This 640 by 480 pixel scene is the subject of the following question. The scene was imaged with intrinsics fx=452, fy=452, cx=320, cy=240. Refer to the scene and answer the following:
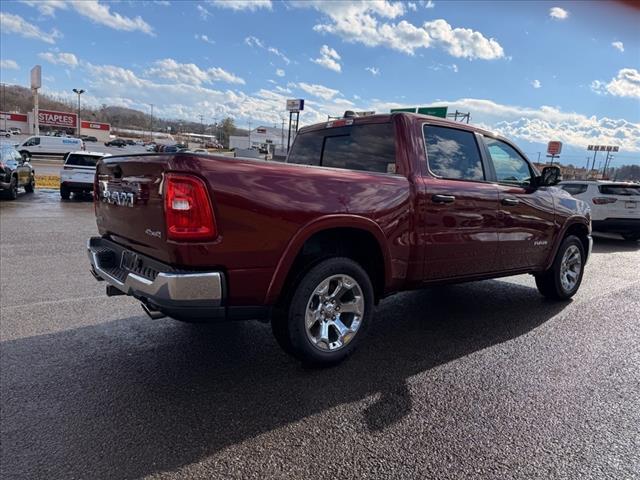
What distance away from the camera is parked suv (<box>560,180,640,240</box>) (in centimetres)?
1170

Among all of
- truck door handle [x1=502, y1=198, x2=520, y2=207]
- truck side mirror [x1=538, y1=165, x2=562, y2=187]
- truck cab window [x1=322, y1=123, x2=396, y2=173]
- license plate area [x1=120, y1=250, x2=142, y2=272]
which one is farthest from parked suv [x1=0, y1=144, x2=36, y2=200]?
truck side mirror [x1=538, y1=165, x2=562, y2=187]

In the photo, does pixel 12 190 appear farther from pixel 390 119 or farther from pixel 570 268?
pixel 570 268

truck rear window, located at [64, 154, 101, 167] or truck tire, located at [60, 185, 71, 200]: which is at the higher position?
truck rear window, located at [64, 154, 101, 167]

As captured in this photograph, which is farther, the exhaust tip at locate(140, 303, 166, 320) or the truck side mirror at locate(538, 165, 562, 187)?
the truck side mirror at locate(538, 165, 562, 187)

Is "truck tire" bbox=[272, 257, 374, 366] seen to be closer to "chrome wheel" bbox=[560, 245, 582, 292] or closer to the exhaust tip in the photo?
the exhaust tip

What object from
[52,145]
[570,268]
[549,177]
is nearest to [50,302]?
[549,177]

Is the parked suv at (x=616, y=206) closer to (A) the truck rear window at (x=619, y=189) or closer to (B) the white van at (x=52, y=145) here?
(A) the truck rear window at (x=619, y=189)

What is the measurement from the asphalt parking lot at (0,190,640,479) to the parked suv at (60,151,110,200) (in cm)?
1092

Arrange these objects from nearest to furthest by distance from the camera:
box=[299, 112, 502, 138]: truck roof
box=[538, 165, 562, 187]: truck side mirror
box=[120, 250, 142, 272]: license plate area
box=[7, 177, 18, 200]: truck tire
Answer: box=[120, 250, 142, 272]: license plate area, box=[299, 112, 502, 138]: truck roof, box=[538, 165, 562, 187]: truck side mirror, box=[7, 177, 18, 200]: truck tire

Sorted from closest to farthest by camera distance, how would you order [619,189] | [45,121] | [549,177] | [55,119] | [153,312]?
1. [153,312]
2. [549,177]
3. [619,189]
4. [45,121]
5. [55,119]

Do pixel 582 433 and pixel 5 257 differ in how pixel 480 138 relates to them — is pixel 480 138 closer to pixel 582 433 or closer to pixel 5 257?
pixel 582 433

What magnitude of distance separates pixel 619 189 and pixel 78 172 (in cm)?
1618

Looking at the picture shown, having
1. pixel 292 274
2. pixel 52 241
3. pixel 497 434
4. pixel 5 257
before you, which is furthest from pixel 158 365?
pixel 52 241

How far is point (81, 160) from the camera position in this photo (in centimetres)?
1488
